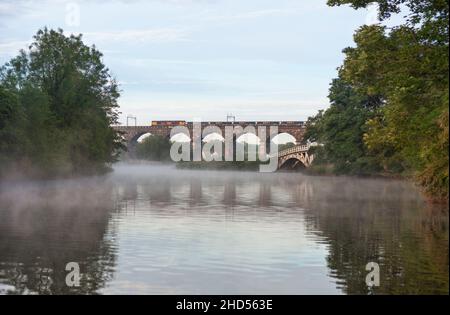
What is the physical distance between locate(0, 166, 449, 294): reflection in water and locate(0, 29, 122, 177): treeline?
26.8 m

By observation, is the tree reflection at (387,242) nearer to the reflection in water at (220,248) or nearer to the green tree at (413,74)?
the reflection in water at (220,248)

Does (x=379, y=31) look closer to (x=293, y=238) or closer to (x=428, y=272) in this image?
(x=293, y=238)

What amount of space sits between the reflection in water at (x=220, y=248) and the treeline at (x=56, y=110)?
2681 cm

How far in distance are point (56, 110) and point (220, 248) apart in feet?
206

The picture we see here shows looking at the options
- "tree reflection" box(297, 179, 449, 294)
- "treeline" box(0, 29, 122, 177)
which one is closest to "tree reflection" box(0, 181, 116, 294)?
"tree reflection" box(297, 179, 449, 294)

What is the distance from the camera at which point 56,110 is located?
85625mm

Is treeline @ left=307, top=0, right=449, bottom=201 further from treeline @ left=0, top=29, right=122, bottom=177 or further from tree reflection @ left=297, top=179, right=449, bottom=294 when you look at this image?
treeline @ left=0, top=29, right=122, bottom=177

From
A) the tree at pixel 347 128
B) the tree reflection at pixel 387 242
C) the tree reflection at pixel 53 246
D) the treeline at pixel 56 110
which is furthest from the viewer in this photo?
the tree at pixel 347 128

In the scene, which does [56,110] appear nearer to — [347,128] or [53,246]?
[347,128]

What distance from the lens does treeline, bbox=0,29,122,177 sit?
230 feet

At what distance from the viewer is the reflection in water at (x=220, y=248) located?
63.7 feet

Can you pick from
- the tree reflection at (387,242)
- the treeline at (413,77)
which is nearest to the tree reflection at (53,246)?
the tree reflection at (387,242)

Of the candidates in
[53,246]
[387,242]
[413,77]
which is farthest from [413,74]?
[53,246]
